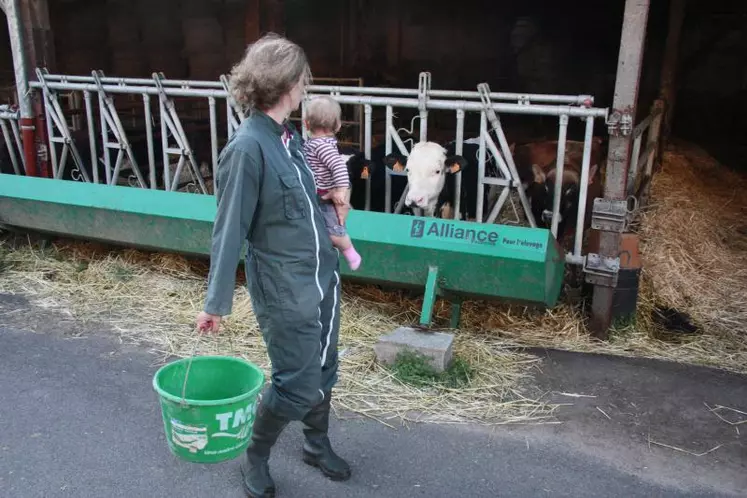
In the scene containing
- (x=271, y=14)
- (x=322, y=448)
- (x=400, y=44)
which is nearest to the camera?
(x=322, y=448)

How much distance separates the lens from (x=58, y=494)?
3.08m

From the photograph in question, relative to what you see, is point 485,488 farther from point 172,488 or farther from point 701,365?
point 701,365

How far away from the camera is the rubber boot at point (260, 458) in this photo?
2.89m

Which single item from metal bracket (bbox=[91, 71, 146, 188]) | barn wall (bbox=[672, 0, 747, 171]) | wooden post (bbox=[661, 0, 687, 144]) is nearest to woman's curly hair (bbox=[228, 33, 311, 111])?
metal bracket (bbox=[91, 71, 146, 188])

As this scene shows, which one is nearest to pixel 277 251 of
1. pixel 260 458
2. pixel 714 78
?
pixel 260 458

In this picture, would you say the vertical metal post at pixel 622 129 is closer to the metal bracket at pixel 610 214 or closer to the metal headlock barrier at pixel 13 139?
the metal bracket at pixel 610 214

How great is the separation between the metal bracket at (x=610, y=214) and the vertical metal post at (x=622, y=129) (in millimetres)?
42

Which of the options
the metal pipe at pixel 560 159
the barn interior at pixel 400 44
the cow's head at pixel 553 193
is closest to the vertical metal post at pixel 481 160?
the metal pipe at pixel 560 159

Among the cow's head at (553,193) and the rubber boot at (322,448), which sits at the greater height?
the cow's head at (553,193)

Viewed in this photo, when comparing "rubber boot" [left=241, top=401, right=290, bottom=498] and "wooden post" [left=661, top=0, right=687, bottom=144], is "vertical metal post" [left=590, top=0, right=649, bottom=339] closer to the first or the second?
"rubber boot" [left=241, top=401, right=290, bottom=498]

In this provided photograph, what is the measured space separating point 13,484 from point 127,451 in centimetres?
50

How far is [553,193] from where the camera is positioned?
6.21m

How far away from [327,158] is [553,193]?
328cm

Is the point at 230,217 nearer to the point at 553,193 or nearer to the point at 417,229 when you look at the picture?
the point at 417,229
